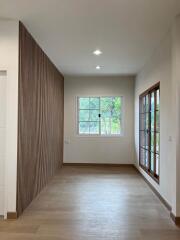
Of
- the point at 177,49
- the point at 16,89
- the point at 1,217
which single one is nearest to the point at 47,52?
the point at 16,89

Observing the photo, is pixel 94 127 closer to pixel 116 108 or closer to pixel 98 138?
pixel 98 138

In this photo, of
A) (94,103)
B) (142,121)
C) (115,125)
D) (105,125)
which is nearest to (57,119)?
(94,103)

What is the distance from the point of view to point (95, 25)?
338 centimetres

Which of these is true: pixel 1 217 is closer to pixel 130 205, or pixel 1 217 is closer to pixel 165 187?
pixel 130 205

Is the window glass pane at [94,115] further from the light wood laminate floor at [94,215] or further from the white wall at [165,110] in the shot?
the white wall at [165,110]

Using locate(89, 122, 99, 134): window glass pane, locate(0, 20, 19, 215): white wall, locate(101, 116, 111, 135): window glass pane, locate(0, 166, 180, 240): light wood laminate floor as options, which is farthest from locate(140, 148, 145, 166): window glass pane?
locate(0, 20, 19, 215): white wall

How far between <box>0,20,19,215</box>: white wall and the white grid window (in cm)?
412

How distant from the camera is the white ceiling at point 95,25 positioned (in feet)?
9.20

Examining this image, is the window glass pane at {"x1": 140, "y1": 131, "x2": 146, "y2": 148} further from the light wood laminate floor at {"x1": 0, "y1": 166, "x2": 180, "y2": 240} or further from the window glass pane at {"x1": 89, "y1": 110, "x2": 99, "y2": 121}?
the window glass pane at {"x1": 89, "y1": 110, "x2": 99, "y2": 121}

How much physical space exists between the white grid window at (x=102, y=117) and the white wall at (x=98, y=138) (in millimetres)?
174

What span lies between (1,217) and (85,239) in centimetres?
133

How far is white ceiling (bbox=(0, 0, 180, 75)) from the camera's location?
9.20 ft

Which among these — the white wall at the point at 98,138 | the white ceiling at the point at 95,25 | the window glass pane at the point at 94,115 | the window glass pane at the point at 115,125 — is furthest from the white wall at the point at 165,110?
the window glass pane at the point at 94,115

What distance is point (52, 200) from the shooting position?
3.89 meters
